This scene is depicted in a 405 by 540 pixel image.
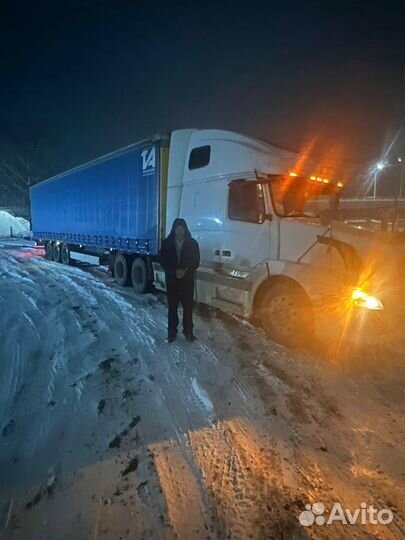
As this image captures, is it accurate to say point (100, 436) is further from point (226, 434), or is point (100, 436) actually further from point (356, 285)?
point (356, 285)

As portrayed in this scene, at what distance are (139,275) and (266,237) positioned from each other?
15.4 feet

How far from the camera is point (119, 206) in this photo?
30.7ft

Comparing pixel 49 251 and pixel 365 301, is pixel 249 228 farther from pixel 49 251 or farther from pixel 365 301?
pixel 49 251

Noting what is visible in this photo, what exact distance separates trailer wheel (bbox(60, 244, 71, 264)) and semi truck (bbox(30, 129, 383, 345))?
21.1 feet

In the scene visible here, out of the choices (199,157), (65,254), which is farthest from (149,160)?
(65,254)

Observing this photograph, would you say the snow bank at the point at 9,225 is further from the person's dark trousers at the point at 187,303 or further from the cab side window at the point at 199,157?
the person's dark trousers at the point at 187,303

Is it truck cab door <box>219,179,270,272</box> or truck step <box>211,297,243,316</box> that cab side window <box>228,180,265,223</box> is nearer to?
Result: truck cab door <box>219,179,270,272</box>

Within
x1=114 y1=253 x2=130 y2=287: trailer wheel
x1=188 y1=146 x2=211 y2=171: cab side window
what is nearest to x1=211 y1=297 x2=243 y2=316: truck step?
x1=188 y1=146 x2=211 y2=171: cab side window

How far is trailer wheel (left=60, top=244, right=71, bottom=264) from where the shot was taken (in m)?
14.5

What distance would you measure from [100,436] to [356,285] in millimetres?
3571

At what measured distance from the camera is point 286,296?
511 cm

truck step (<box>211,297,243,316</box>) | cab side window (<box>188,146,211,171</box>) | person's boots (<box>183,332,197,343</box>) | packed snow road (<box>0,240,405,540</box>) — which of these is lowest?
packed snow road (<box>0,240,405,540</box>)

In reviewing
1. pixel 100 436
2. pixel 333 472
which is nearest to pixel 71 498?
pixel 100 436

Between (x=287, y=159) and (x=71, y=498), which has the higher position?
(x=287, y=159)
